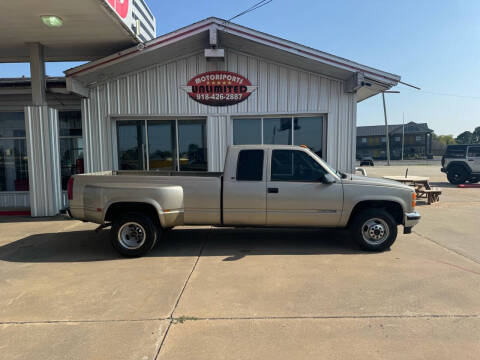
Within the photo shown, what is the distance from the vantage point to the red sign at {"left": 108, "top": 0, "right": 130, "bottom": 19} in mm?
6352

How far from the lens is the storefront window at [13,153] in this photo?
32.8 ft

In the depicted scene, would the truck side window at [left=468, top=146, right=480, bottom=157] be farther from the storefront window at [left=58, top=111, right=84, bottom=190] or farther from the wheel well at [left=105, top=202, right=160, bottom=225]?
the storefront window at [left=58, top=111, right=84, bottom=190]

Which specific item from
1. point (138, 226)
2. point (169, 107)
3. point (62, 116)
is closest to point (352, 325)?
point (138, 226)

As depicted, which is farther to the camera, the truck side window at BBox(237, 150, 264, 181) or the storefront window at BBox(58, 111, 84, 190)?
the storefront window at BBox(58, 111, 84, 190)

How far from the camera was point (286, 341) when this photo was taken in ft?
9.45

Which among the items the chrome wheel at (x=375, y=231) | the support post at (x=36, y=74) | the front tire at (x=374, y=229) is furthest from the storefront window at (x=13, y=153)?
the chrome wheel at (x=375, y=231)

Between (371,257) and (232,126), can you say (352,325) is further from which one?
(232,126)

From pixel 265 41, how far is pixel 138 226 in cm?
593

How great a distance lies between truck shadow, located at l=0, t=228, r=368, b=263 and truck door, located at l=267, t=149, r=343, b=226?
1.93ft

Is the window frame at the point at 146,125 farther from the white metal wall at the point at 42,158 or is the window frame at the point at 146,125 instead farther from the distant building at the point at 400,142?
the distant building at the point at 400,142

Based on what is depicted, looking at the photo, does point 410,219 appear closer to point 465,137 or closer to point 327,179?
point 327,179

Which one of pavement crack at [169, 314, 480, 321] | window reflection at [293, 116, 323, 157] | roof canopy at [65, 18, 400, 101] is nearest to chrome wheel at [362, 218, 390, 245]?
pavement crack at [169, 314, 480, 321]

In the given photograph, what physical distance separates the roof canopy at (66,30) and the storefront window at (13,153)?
6.02 feet

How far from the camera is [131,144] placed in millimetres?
9672
